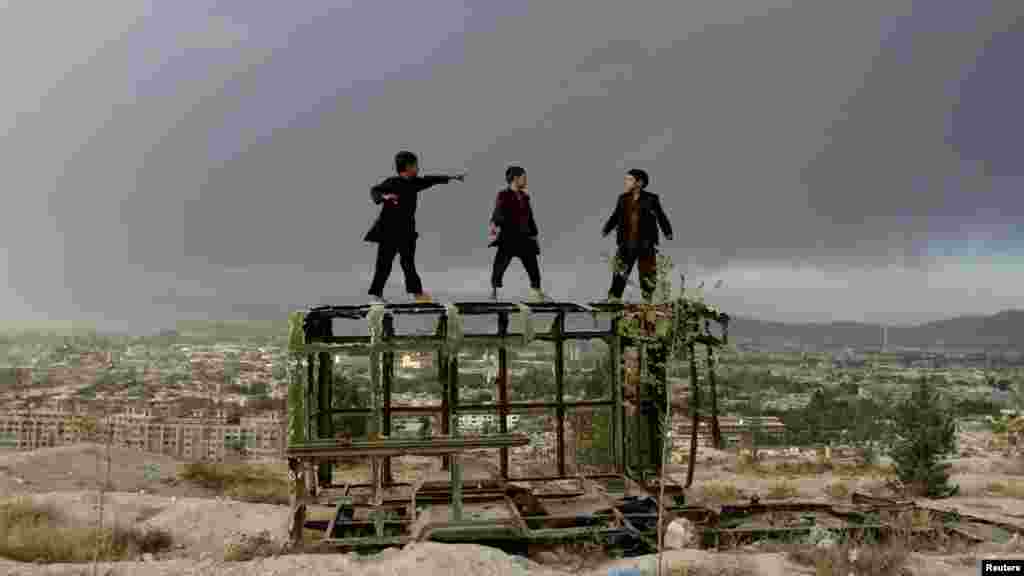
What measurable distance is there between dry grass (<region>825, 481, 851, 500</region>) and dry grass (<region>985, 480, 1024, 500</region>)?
3390mm

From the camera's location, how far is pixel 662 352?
9.51 m

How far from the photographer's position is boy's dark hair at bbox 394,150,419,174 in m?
9.63

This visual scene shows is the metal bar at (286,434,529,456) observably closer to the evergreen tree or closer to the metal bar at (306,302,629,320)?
the metal bar at (306,302,629,320)

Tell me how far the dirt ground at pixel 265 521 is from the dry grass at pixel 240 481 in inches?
15.7

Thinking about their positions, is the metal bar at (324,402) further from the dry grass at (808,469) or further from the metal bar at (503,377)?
the dry grass at (808,469)

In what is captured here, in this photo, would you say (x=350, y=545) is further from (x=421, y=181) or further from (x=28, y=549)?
(x=421, y=181)

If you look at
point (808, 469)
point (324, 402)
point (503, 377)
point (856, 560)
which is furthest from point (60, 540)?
point (808, 469)

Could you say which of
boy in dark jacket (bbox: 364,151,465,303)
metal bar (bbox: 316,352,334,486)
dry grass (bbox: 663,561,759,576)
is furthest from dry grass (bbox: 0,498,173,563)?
dry grass (bbox: 663,561,759,576)

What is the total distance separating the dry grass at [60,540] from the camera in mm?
8172

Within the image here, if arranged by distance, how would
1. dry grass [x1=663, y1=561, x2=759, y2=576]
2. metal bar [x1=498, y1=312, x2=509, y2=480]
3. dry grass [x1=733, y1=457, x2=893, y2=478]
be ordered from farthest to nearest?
dry grass [x1=733, y1=457, x2=893, y2=478] < metal bar [x1=498, y1=312, x2=509, y2=480] < dry grass [x1=663, y1=561, x2=759, y2=576]

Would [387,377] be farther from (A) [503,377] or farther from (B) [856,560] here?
(B) [856,560]

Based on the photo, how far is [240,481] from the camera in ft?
54.3

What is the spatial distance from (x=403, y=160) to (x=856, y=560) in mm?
7186

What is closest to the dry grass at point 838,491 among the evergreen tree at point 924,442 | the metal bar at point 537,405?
the evergreen tree at point 924,442
